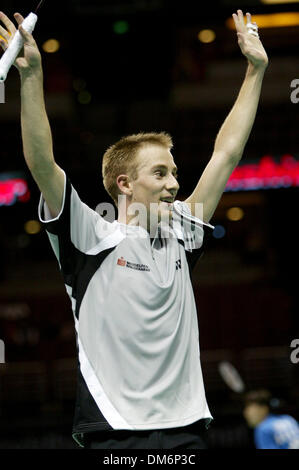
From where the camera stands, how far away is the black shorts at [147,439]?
3332 millimetres

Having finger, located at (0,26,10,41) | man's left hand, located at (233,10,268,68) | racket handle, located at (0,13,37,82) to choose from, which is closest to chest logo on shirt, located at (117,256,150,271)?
racket handle, located at (0,13,37,82)

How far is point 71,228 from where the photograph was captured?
3527 mm

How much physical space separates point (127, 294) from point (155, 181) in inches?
21.2

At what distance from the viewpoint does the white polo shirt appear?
11.1 feet

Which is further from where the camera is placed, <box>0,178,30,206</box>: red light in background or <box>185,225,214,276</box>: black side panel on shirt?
<box>0,178,30,206</box>: red light in background

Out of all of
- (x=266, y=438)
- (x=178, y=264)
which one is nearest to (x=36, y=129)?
(x=178, y=264)

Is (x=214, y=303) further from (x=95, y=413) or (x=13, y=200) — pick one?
(x=95, y=413)

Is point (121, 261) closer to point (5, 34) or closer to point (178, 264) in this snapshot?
point (178, 264)

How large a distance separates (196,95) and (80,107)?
2.63 metres

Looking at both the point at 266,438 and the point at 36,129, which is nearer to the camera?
the point at 36,129

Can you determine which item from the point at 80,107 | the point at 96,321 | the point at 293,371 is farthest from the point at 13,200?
the point at 96,321

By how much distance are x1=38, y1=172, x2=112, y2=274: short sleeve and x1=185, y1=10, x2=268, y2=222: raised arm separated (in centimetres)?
60

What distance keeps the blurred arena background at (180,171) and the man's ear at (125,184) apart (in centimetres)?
1127

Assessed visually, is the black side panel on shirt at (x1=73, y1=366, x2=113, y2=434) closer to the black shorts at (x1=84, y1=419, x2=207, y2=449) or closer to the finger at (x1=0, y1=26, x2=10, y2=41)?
the black shorts at (x1=84, y1=419, x2=207, y2=449)
